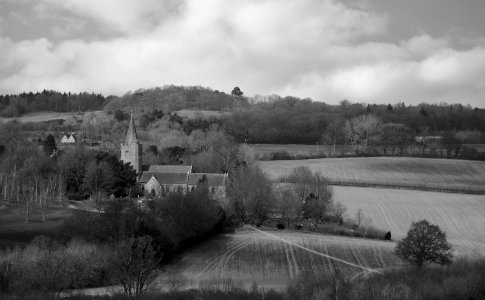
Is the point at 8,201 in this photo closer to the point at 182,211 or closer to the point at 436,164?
the point at 182,211

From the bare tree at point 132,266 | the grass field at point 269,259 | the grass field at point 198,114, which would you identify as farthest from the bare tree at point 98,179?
the grass field at point 198,114

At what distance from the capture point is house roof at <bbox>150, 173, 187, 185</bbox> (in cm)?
7169

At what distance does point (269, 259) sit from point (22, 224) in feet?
67.1

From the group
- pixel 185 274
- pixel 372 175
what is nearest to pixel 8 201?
pixel 185 274

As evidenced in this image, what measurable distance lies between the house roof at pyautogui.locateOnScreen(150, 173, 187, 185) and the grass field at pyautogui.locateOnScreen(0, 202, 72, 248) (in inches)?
679

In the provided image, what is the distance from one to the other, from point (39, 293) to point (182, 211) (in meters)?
20.1

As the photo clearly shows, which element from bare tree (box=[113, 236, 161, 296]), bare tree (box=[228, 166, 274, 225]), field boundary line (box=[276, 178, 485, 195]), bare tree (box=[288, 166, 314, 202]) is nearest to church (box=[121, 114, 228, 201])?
bare tree (box=[228, 166, 274, 225])

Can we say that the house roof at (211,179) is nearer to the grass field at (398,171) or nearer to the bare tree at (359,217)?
the grass field at (398,171)

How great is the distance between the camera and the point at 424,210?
65.6 metres

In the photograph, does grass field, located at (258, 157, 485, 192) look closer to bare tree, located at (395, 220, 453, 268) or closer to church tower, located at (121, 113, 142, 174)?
church tower, located at (121, 113, 142, 174)

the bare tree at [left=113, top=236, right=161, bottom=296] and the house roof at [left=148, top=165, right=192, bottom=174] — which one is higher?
the house roof at [left=148, top=165, right=192, bottom=174]

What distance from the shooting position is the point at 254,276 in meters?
40.8

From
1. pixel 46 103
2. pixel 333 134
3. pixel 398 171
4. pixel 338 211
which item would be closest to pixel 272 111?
pixel 333 134

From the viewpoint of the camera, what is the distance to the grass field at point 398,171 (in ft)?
267
